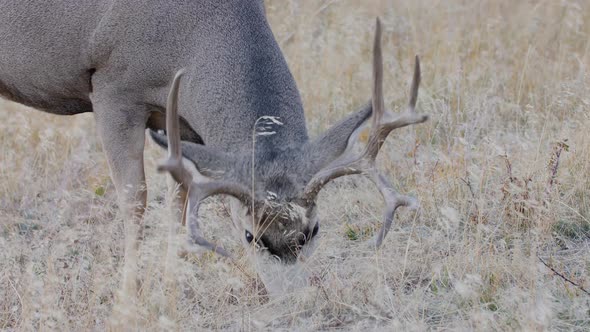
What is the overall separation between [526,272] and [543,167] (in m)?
1.31

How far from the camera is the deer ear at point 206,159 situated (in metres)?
5.69

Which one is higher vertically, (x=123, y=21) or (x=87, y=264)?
(x=123, y=21)

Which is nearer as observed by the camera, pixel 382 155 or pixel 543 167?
pixel 543 167

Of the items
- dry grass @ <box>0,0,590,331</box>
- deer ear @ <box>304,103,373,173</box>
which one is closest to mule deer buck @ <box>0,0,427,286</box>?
deer ear @ <box>304,103,373,173</box>

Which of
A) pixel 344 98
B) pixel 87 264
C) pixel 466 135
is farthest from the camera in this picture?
pixel 344 98

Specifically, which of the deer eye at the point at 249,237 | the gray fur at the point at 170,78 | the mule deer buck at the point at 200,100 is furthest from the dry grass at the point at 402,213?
the gray fur at the point at 170,78

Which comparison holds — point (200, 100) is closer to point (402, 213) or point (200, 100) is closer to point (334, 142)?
point (334, 142)

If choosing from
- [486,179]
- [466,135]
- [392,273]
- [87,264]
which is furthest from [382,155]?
[87,264]

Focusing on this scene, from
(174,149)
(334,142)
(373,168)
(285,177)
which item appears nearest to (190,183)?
(174,149)

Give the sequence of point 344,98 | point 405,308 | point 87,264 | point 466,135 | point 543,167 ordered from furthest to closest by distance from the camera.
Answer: point 344,98 → point 466,135 → point 543,167 → point 87,264 → point 405,308

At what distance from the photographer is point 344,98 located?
31.0ft

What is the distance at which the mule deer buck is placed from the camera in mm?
5680

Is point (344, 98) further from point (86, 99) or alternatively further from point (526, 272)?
point (526, 272)

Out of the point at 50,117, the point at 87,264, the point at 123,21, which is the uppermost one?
the point at 123,21
